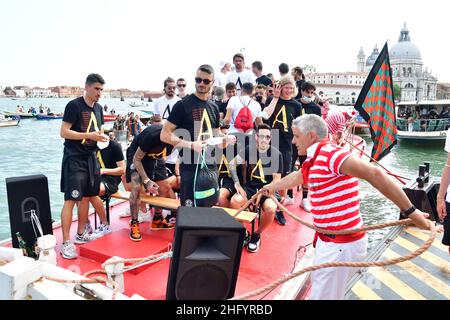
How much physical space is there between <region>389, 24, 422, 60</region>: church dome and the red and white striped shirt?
451ft

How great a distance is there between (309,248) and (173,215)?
2077 millimetres

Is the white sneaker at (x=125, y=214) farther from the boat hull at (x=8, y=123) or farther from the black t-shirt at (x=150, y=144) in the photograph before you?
the boat hull at (x=8, y=123)

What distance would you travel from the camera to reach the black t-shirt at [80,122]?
3969 millimetres

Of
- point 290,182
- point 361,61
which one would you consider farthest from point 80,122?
point 361,61

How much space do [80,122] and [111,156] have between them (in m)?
1.31

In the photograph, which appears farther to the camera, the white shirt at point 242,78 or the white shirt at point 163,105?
the white shirt at point 242,78

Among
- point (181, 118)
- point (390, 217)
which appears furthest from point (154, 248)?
point (390, 217)

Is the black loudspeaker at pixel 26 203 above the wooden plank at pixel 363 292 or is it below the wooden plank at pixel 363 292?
above

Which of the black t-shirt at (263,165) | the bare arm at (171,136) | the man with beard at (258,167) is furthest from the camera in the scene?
the black t-shirt at (263,165)

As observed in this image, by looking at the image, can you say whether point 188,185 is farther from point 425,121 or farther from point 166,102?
point 425,121

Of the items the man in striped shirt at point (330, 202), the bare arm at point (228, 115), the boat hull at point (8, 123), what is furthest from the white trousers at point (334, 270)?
the boat hull at point (8, 123)

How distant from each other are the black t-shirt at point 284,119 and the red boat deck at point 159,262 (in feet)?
4.74

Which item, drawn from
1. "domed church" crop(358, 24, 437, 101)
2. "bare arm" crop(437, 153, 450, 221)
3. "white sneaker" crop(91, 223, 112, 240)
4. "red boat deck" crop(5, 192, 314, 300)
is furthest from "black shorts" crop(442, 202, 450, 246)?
"domed church" crop(358, 24, 437, 101)
